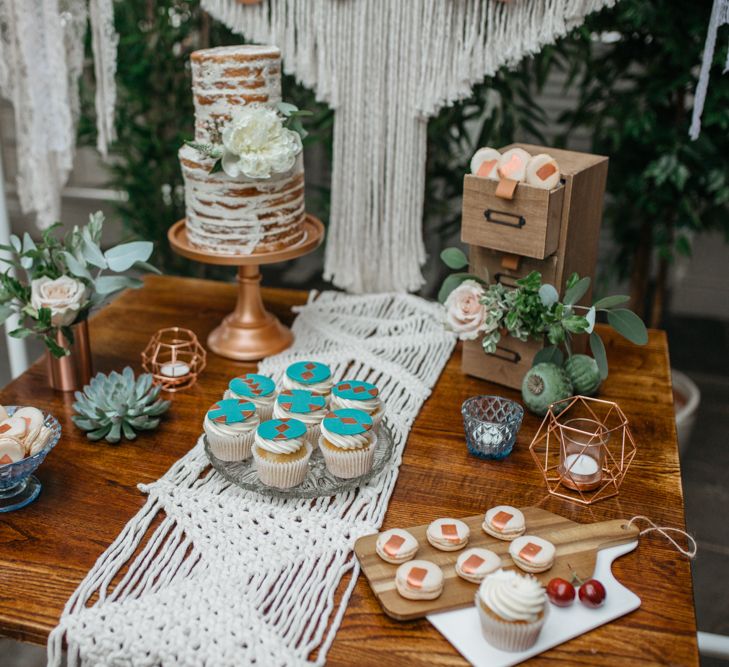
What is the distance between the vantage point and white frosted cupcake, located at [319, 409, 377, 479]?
0.90 metres

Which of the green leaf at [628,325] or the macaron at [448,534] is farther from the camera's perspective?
the green leaf at [628,325]

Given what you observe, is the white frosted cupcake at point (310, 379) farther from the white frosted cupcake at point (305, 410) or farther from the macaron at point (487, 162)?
the macaron at point (487, 162)

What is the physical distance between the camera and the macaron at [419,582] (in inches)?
29.5

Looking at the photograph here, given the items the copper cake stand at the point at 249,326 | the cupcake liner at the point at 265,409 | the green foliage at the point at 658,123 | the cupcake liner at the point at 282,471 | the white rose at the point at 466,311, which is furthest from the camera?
the green foliage at the point at 658,123

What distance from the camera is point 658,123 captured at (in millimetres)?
1664

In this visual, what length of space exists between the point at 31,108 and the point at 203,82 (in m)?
0.48

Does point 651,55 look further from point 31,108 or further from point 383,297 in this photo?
point 31,108

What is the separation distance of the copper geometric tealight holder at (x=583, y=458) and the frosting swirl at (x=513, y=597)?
9.5 inches

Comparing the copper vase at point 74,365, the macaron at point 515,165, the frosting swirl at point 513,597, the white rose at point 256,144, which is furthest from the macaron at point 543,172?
the copper vase at point 74,365

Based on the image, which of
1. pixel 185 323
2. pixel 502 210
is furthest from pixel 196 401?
pixel 502 210

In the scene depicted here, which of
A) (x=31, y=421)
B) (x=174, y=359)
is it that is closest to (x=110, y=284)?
(x=174, y=359)

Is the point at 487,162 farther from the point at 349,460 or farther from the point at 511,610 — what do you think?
the point at 511,610

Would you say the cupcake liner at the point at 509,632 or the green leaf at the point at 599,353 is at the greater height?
the green leaf at the point at 599,353

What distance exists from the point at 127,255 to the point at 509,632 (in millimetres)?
695
